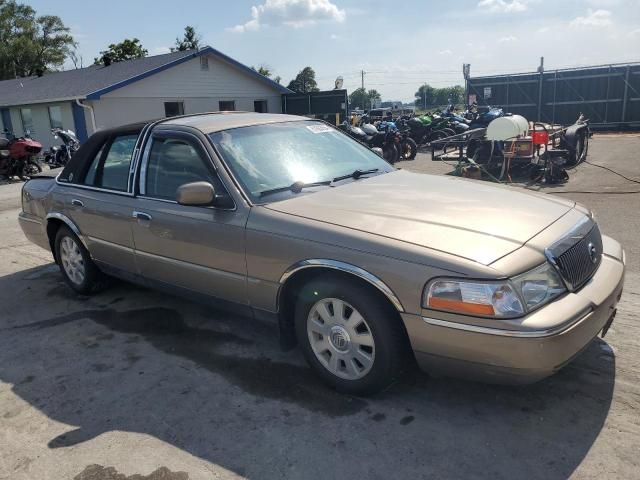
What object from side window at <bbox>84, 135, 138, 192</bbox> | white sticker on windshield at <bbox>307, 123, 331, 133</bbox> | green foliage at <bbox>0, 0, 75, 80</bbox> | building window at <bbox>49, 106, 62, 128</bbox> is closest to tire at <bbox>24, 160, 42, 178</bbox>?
building window at <bbox>49, 106, 62, 128</bbox>

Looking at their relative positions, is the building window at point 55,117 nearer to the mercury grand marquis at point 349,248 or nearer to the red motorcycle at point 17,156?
the red motorcycle at point 17,156

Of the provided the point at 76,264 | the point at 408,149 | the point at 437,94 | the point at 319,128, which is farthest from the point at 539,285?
the point at 437,94

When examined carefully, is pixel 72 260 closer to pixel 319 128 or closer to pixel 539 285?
pixel 319 128

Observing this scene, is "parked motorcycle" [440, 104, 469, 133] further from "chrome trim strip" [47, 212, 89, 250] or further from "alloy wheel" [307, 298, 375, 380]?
"alloy wheel" [307, 298, 375, 380]

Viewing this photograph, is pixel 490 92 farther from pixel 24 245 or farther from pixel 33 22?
pixel 33 22

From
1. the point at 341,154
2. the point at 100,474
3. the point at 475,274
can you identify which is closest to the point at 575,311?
the point at 475,274

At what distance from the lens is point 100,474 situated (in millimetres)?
2715

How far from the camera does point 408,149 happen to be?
1638 centimetres

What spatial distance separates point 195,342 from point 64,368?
36.6 inches

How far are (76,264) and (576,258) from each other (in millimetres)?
4394

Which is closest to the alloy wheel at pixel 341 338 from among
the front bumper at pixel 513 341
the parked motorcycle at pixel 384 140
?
the front bumper at pixel 513 341

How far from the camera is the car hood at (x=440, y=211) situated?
111 inches

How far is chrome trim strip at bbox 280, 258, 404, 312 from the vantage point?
2855 mm

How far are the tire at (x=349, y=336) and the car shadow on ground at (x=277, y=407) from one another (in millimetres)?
154
